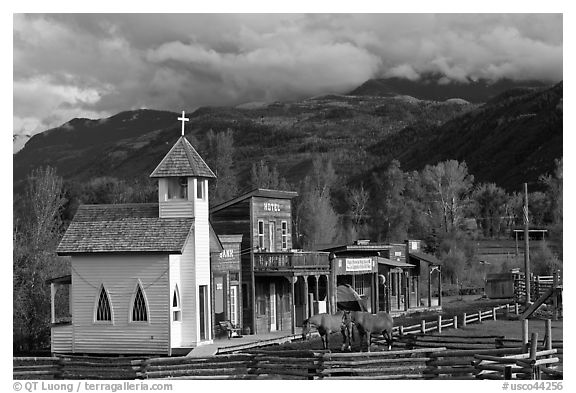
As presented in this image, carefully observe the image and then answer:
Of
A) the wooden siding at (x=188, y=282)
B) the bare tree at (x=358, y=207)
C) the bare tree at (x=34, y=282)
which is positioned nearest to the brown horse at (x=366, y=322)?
the wooden siding at (x=188, y=282)

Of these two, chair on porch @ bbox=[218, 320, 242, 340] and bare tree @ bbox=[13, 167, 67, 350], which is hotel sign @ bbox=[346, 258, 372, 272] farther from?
bare tree @ bbox=[13, 167, 67, 350]

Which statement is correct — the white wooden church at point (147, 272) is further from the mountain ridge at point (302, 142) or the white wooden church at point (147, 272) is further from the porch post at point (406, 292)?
the mountain ridge at point (302, 142)

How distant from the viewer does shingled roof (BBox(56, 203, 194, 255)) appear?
1356 inches

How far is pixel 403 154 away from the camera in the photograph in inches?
7165

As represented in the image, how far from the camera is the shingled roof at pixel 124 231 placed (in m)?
34.4

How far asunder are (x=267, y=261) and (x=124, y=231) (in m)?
7.41

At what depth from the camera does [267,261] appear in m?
40.8

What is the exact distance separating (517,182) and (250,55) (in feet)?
279

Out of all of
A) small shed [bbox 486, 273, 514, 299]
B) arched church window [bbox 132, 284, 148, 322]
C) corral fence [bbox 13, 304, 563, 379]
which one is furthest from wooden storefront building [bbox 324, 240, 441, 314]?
corral fence [bbox 13, 304, 563, 379]

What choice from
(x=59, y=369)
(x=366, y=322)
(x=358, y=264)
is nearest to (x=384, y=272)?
(x=358, y=264)

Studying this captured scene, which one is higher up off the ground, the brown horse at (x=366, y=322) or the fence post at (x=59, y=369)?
the brown horse at (x=366, y=322)

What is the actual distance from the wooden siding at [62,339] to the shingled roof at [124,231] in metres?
2.59

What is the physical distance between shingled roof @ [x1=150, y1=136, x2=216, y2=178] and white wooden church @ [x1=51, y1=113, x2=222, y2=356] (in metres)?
0.03

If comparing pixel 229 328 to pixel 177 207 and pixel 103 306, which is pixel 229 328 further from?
pixel 177 207
